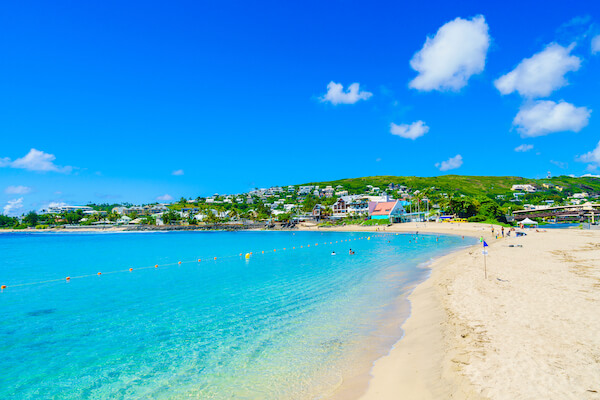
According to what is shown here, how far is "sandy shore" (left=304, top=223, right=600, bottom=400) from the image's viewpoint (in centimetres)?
744

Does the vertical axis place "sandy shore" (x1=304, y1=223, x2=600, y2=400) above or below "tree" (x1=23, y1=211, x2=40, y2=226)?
below

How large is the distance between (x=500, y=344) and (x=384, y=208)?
10552 centimetres

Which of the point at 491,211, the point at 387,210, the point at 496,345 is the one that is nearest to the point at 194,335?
the point at 496,345

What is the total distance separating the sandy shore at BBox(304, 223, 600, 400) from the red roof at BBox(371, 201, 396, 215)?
9208 centimetres

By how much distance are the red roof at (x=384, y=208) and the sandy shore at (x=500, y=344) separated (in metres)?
92.1

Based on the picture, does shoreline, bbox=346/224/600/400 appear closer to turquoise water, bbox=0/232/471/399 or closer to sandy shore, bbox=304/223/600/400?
sandy shore, bbox=304/223/600/400

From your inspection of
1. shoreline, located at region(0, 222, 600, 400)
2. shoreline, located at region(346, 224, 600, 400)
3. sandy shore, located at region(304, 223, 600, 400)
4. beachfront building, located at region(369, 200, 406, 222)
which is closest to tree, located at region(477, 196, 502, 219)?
beachfront building, located at region(369, 200, 406, 222)

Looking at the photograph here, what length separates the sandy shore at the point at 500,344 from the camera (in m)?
7.44

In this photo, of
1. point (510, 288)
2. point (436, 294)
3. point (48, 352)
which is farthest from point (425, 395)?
point (48, 352)

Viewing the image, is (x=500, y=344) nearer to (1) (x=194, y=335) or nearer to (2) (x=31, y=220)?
(1) (x=194, y=335)

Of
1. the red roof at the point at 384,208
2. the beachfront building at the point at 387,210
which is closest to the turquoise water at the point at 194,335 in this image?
the beachfront building at the point at 387,210

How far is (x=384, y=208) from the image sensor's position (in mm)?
112375

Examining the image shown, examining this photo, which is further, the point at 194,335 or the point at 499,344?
the point at 194,335

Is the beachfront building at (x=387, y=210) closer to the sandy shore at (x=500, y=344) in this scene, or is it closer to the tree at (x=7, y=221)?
the sandy shore at (x=500, y=344)
